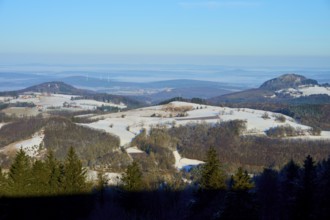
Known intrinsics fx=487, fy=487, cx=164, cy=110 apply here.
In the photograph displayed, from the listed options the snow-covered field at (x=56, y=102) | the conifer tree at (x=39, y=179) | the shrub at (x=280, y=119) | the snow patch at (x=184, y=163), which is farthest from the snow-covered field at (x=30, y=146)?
the snow-covered field at (x=56, y=102)

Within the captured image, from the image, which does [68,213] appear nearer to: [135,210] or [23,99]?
[135,210]

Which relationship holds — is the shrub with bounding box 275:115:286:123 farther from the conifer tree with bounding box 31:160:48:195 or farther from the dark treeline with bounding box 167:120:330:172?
the conifer tree with bounding box 31:160:48:195

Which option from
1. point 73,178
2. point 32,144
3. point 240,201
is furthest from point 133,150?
point 240,201

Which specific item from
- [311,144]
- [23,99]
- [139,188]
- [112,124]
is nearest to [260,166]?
[311,144]

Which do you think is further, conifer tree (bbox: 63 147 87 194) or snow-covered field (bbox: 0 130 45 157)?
snow-covered field (bbox: 0 130 45 157)

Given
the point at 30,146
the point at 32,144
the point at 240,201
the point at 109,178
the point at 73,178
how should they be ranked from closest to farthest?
the point at 240,201, the point at 73,178, the point at 109,178, the point at 30,146, the point at 32,144

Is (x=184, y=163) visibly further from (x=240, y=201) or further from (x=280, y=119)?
(x=240, y=201)

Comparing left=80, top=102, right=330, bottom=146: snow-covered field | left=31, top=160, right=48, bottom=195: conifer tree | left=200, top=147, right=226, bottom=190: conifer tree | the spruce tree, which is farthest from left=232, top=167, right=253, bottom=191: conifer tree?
left=80, top=102, right=330, bottom=146: snow-covered field

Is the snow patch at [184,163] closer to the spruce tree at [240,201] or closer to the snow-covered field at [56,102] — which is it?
the spruce tree at [240,201]

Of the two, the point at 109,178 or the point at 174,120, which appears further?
the point at 174,120
